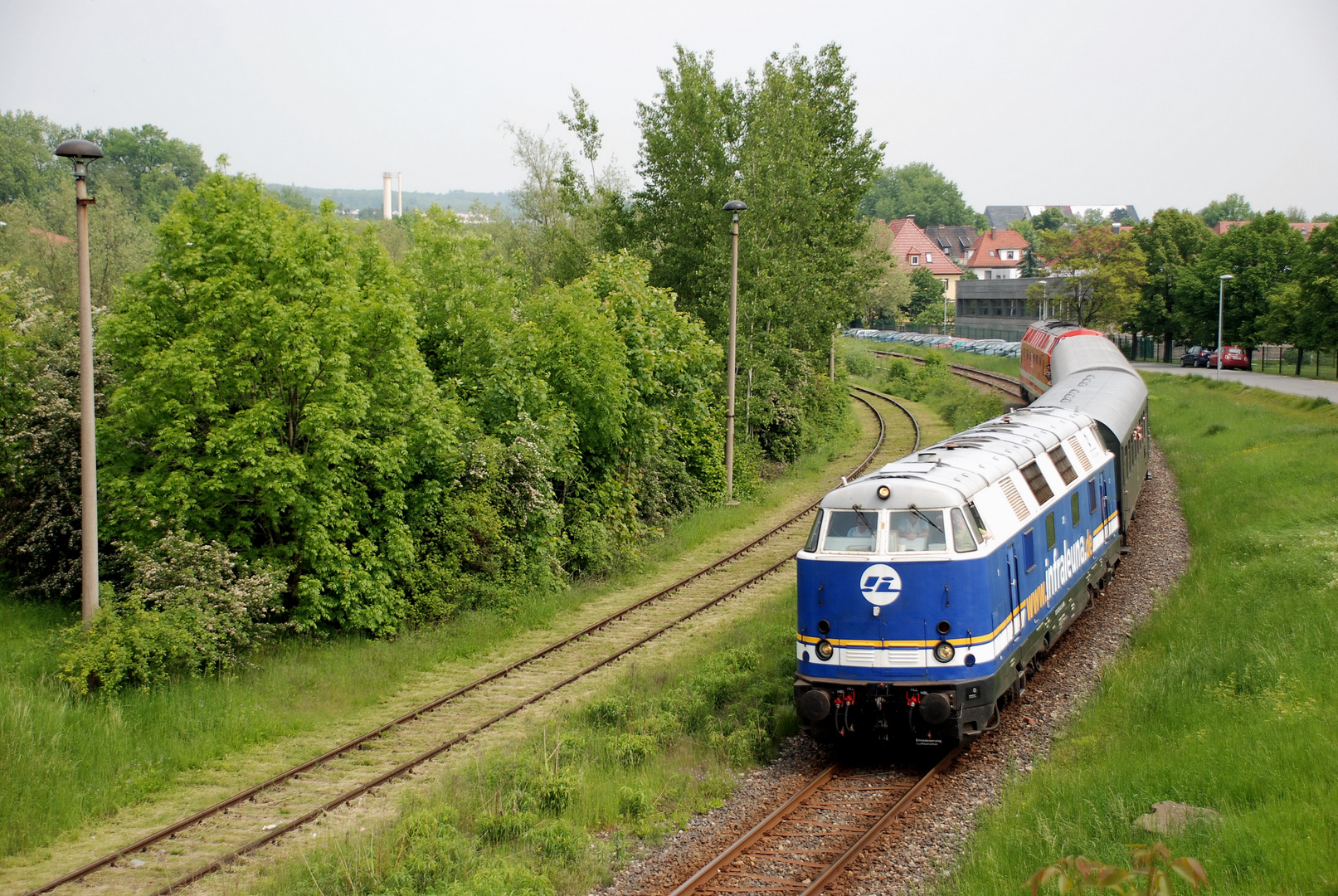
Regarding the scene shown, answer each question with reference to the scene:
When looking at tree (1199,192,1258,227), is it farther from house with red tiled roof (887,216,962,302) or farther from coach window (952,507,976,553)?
coach window (952,507,976,553)

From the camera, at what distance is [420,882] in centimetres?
911

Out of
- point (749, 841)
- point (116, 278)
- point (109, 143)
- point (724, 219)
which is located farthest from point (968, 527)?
point (109, 143)

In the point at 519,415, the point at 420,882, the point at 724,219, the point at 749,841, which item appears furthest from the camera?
A: the point at 724,219

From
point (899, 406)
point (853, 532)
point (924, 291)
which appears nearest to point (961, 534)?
point (853, 532)

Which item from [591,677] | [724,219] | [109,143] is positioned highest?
[109,143]

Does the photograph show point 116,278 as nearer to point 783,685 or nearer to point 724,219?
point 724,219

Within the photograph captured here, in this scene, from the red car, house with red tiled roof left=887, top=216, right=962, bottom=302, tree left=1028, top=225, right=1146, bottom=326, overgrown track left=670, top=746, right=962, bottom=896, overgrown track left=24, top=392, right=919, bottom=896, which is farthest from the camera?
house with red tiled roof left=887, top=216, right=962, bottom=302

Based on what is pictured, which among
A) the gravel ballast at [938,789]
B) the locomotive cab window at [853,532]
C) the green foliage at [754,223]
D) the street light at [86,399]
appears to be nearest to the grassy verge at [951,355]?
the green foliage at [754,223]

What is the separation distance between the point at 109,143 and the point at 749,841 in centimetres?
10545

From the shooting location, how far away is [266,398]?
16.1m

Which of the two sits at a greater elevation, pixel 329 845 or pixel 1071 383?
pixel 1071 383

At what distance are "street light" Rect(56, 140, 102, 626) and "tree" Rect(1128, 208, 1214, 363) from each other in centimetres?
6282

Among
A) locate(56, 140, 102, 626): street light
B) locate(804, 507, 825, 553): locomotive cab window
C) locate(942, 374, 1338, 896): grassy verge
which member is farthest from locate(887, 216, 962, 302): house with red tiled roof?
locate(56, 140, 102, 626): street light

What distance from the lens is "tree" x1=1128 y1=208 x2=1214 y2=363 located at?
214 ft
